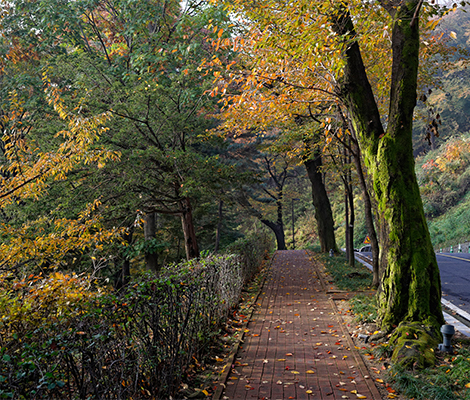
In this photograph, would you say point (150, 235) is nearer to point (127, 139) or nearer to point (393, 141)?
point (127, 139)

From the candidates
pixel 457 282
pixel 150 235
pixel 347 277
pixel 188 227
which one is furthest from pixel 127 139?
pixel 457 282

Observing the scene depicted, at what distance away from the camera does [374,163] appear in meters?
6.98

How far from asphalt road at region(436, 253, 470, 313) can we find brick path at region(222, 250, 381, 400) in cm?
361

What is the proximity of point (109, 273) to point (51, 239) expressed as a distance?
32.7 ft

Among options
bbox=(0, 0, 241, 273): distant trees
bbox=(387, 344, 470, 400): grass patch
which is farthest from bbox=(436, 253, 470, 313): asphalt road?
bbox=(0, 0, 241, 273): distant trees

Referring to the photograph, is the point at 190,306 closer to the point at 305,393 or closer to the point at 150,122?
the point at 305,393

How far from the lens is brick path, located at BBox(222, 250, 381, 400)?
455 centimetres

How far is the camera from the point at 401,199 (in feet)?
21.1

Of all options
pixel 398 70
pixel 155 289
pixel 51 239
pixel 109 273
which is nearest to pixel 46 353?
pixel 155 289

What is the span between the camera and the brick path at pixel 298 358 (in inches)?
179

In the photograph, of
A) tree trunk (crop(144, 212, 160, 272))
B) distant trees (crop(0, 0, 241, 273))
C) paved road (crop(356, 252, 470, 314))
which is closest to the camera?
paved road (crop(356, 252, 470, 314))

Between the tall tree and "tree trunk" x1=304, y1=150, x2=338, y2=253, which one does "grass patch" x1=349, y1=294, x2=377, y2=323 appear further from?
"tree trunk" x1=304, y1=150, x2=338, y2=253

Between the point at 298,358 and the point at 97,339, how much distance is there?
3.70 m

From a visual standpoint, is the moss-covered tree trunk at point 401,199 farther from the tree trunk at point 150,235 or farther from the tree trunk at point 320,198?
the tree trunk at point 320,198
